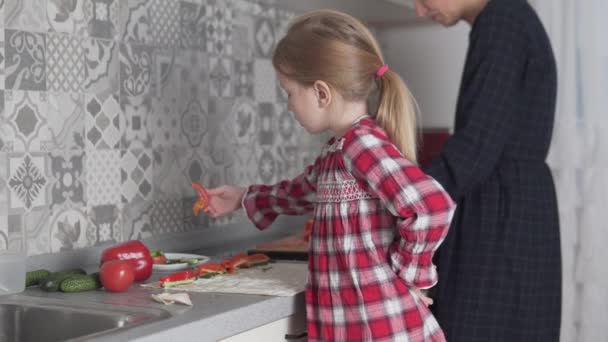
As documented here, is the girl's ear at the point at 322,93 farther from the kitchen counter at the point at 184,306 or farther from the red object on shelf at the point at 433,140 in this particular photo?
the red object on shelf at the point at 433,140

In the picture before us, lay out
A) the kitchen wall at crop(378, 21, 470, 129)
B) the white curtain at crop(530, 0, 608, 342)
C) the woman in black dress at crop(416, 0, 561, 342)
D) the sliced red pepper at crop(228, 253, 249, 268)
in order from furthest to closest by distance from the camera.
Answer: the kitchen wall at crop(378, 21, 470, 129), the white curtain at crop(530, 0, 608, 342), the sliced red pepper at crop(228, 253, 249, 268), the woman in black dress at crop(416, 0, 561, 342)

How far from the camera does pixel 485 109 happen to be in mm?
1466

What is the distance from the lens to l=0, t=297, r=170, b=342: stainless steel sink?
1231 mm

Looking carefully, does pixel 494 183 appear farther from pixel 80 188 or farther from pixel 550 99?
pixel 80 188

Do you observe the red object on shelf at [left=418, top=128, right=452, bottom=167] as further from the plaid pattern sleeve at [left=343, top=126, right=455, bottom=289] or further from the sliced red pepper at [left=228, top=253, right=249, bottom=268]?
the plaid pattern sleeve at [left=343, top=126, right=455, bottom=289]

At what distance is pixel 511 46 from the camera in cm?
152

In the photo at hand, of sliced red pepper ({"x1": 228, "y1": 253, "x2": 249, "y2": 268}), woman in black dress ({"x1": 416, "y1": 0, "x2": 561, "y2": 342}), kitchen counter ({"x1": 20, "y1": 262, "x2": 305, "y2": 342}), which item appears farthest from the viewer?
sliced red pepper ({"x1": 228, "y1": 253, "x2": 249, "y2": 268})

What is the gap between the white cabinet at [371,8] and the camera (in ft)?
7.61

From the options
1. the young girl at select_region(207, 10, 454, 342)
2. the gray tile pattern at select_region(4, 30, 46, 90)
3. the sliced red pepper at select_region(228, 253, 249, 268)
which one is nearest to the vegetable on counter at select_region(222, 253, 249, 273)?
the sliced red pepper at select_region(228, 253, 249, 268)

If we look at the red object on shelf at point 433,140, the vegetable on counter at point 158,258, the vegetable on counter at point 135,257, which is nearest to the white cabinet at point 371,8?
the red object on shelf at point 433,140

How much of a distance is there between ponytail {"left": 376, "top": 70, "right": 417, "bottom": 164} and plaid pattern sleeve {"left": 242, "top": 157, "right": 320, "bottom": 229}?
25cm

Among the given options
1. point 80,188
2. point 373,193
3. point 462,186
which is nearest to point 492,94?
point 462,186

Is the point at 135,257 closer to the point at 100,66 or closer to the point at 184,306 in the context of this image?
the point at 184,306

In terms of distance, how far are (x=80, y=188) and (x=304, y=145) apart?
89 cm
